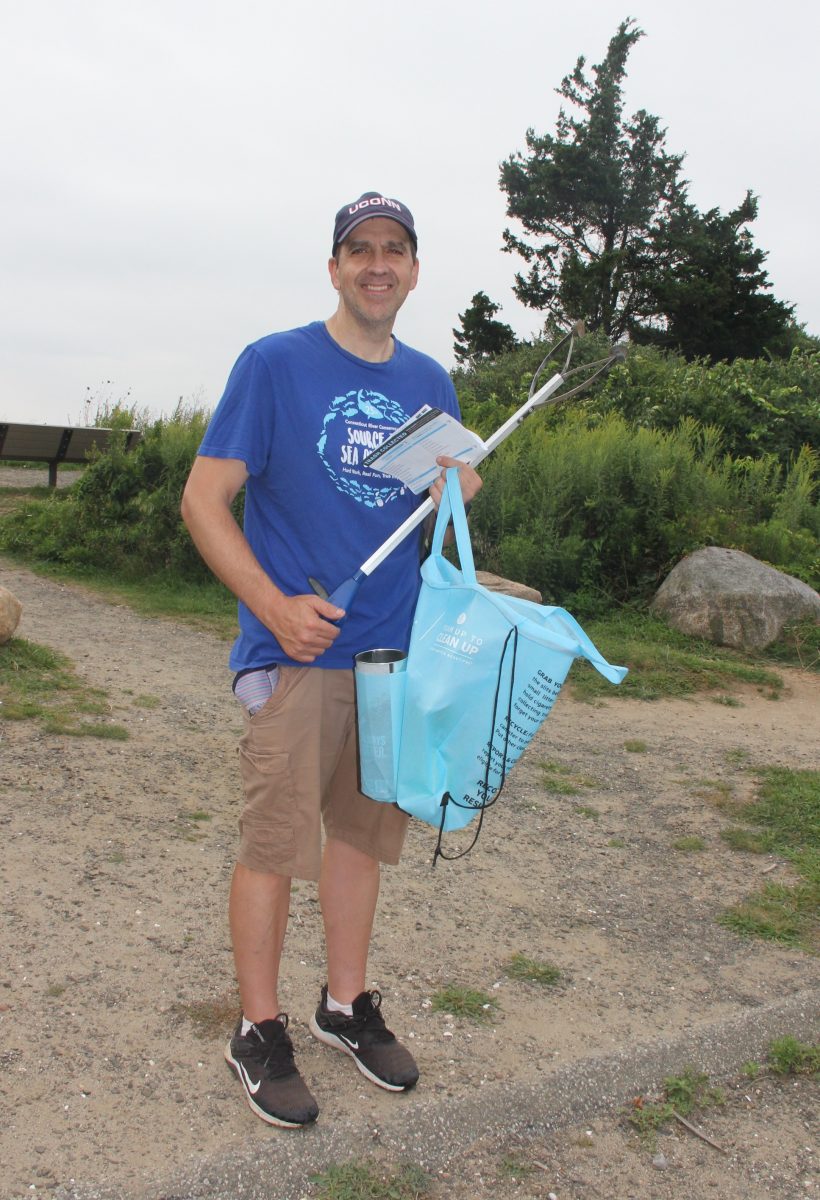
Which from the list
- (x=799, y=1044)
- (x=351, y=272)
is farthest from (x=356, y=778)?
(x=799, y=1044)

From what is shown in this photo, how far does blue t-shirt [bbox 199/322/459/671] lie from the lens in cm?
249

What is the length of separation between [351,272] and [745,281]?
3187 centimetres

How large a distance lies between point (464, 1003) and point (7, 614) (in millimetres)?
3790

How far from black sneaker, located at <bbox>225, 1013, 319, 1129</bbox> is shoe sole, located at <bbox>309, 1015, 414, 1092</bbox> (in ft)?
0.69

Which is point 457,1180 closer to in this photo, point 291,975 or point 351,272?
point 291,975

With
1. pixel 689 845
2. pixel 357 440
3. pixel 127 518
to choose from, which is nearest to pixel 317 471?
pixel 357 440

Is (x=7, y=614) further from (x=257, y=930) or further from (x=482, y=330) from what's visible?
(x=482, y=330)

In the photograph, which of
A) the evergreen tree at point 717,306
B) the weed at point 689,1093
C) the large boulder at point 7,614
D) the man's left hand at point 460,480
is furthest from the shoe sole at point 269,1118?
the evergreen tree at point 717,306

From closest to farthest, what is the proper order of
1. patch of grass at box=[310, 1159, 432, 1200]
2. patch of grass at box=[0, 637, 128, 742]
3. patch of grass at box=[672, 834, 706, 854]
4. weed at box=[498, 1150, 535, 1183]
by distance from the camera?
patch of grass at box=[310, 1159, 432, 1200], weed at box=[498, 1150, 535, 1183], patch of grass at box=[672, 834, 706, 854], patch of grass at box=[0, 637, 128, 742]

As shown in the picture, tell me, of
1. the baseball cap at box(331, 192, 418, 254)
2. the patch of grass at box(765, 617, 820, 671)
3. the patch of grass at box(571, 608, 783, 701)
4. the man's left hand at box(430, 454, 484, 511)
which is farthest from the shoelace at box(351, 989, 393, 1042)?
the patch of grass at box(765, 617, 820, 671)

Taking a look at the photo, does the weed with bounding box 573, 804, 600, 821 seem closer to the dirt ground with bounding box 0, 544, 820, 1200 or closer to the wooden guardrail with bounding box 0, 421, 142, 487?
the dirt ground with bounding box 0, 544, 820, 1200

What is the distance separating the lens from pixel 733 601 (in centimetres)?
834

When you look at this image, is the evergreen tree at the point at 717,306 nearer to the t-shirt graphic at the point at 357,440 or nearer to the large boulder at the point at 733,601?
the large boulder at the point at 733,601

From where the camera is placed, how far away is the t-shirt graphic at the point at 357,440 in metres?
2.55
